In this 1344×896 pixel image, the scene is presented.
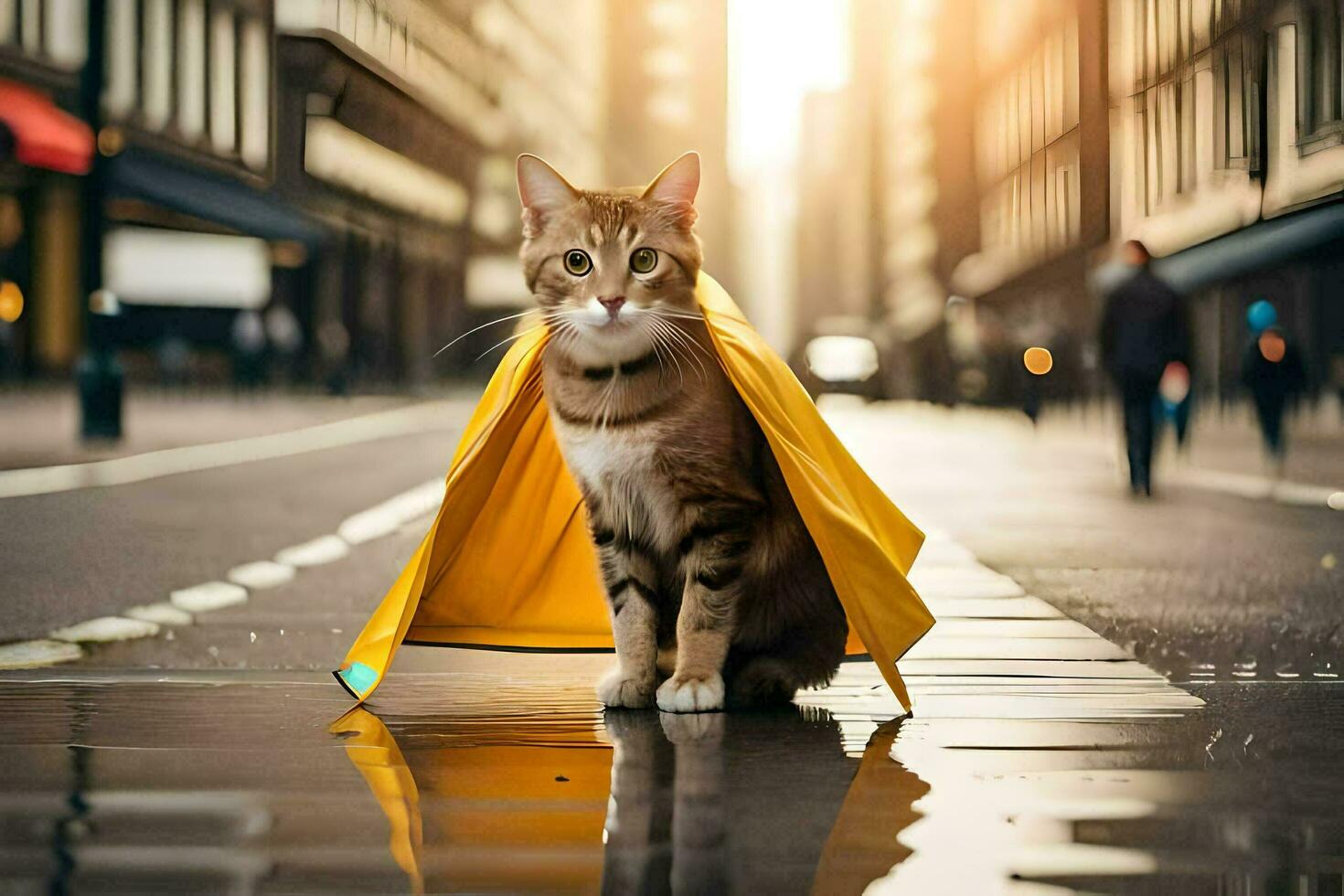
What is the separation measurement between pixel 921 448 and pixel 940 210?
8.98ft

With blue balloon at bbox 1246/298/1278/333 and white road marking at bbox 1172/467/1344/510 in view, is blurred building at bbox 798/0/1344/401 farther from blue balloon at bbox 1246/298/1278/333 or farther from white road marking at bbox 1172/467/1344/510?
white road marking at bbox 1172/467/1344/510

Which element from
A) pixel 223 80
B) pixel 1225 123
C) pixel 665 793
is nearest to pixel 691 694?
pixel 665 793

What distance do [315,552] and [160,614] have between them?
162cm

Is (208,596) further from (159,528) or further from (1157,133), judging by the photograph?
(1157,133)

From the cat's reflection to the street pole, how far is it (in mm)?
7822

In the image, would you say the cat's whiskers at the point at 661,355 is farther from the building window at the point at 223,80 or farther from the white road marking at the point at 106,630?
the building window at the point at 223,80

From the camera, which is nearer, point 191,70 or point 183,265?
point 191,70

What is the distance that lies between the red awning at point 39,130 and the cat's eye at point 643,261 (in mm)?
12888

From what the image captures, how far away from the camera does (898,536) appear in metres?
3.54

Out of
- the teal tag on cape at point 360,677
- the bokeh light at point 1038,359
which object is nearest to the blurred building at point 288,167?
the teal tag on cape at point 360,677

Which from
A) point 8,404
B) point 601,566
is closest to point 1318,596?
point 601,566

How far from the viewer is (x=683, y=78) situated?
7.13 metres

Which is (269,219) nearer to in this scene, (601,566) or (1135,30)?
(1135,30)

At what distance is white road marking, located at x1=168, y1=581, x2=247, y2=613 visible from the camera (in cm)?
520
